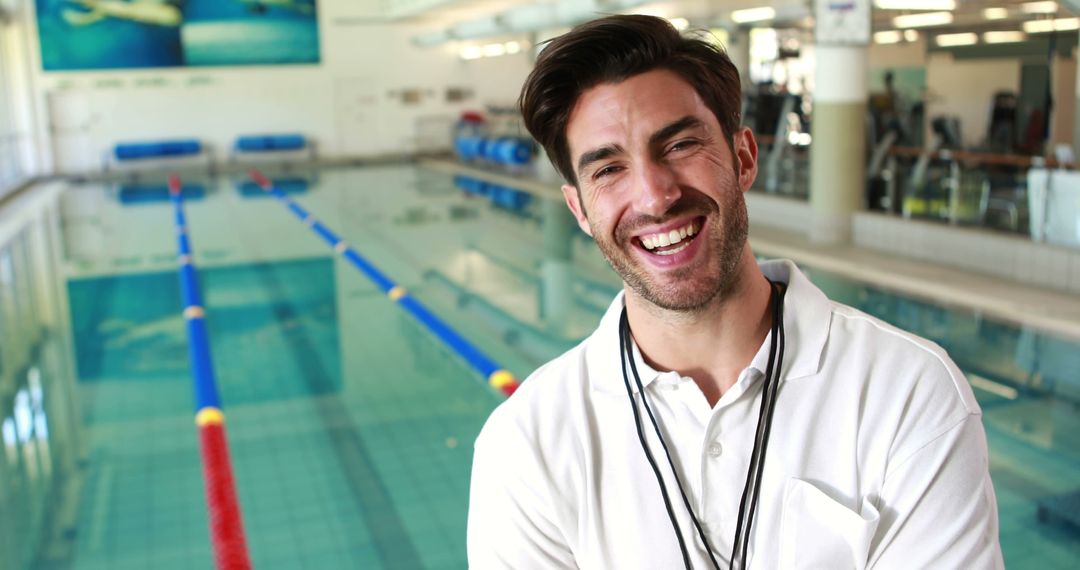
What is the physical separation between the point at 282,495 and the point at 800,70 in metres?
20.8

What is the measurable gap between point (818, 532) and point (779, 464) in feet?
0.36

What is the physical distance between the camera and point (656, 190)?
1544mm

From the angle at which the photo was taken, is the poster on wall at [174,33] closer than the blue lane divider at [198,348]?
No

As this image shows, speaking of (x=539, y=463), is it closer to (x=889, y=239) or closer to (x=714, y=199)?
(x=714, y=199)

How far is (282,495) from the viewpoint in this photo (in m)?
5.21

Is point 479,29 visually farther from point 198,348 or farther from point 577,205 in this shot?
point 577,205

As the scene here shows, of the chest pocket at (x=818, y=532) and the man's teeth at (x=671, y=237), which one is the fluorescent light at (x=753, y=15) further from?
the chest pocket at (x=818, y=532)

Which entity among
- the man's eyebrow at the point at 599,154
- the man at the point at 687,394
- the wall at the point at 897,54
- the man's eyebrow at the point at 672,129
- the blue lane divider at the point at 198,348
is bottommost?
the blue lane divider at the point at 198,348

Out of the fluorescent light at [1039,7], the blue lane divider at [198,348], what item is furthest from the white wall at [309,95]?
the blue lane divider at [198,348]

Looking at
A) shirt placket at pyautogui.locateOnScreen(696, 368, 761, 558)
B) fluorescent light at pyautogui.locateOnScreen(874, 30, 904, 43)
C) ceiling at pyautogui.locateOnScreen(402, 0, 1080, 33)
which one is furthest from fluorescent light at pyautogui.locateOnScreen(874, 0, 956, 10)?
shirt placket at pyautogui.locateOnScreen(696, 368, 761, 558)

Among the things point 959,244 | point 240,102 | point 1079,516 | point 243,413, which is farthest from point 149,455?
point 240,102

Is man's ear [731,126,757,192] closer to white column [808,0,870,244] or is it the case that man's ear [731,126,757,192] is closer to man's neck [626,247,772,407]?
man's neck [626,247,772,407]

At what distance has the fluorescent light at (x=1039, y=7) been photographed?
44.7 feet

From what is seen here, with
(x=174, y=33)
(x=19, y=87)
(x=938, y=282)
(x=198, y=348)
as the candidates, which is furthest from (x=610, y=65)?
(x=174, y=33)
